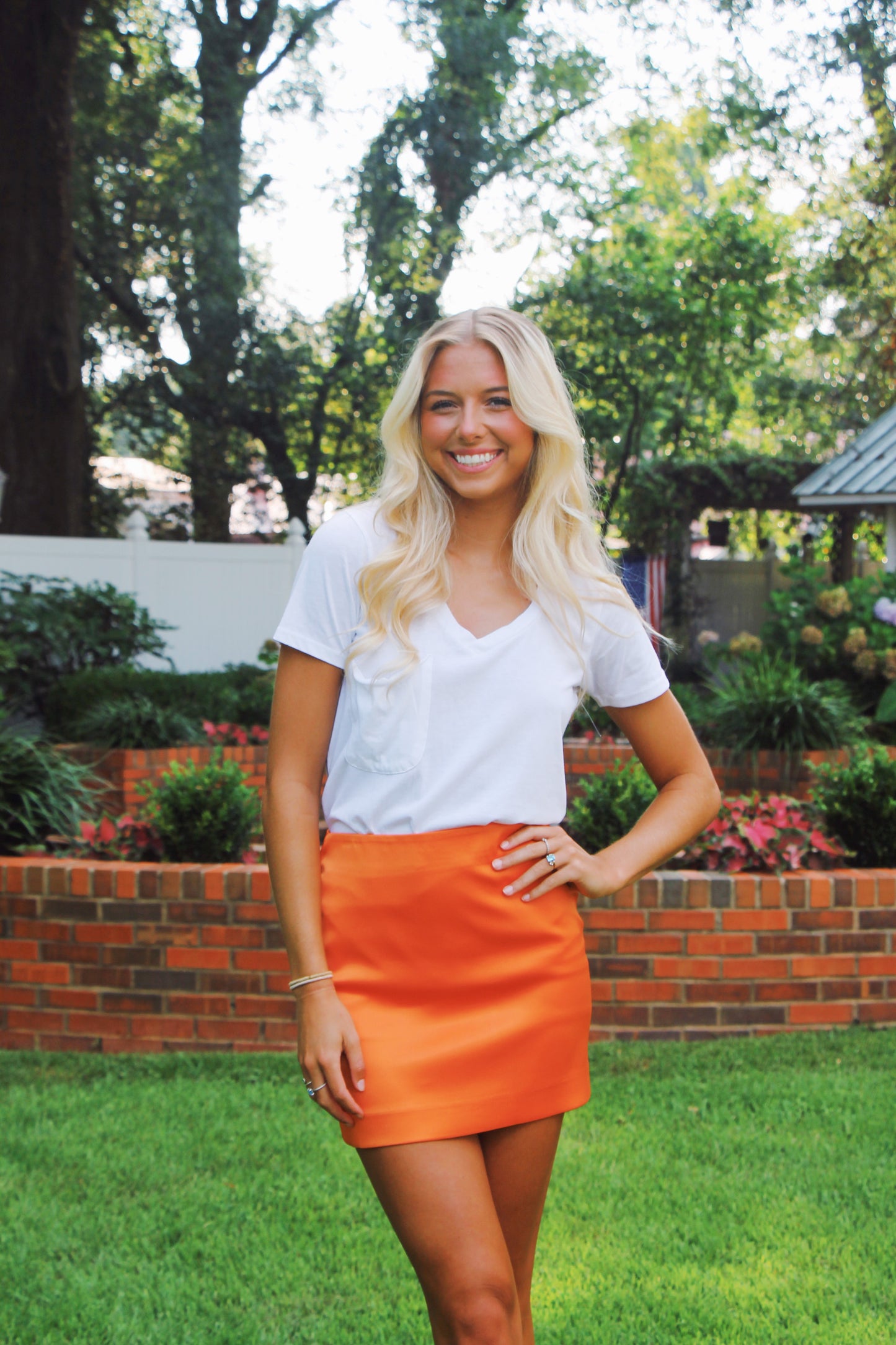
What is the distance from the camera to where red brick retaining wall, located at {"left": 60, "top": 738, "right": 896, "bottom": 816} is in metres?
7.55

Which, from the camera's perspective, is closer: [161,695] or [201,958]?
[201,958]

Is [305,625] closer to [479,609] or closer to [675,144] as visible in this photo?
[479,609]

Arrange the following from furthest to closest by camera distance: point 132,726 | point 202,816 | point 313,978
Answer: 1. point 132,726
2. point 202,816
3. point 313,978

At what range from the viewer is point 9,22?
12.6 m

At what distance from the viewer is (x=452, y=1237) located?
166 cm

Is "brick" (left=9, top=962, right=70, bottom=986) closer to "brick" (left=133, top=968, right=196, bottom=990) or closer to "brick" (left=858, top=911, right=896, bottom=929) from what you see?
"brick" (left=133, top=968, right=196, bottom=990)

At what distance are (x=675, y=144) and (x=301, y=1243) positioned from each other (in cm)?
2062

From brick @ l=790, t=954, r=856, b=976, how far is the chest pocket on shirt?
3163 millimetres

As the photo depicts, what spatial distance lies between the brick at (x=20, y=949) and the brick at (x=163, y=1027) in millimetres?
476

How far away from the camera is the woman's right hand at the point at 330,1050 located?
67.9 inches

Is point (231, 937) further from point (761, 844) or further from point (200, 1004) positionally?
point (761, 844)

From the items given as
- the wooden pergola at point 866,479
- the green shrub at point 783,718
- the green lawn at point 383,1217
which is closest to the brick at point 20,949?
the green lawn at point 383,1217

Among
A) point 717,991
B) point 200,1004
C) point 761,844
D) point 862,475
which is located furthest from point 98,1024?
point 862,475

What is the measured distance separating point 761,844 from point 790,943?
1.25ft
